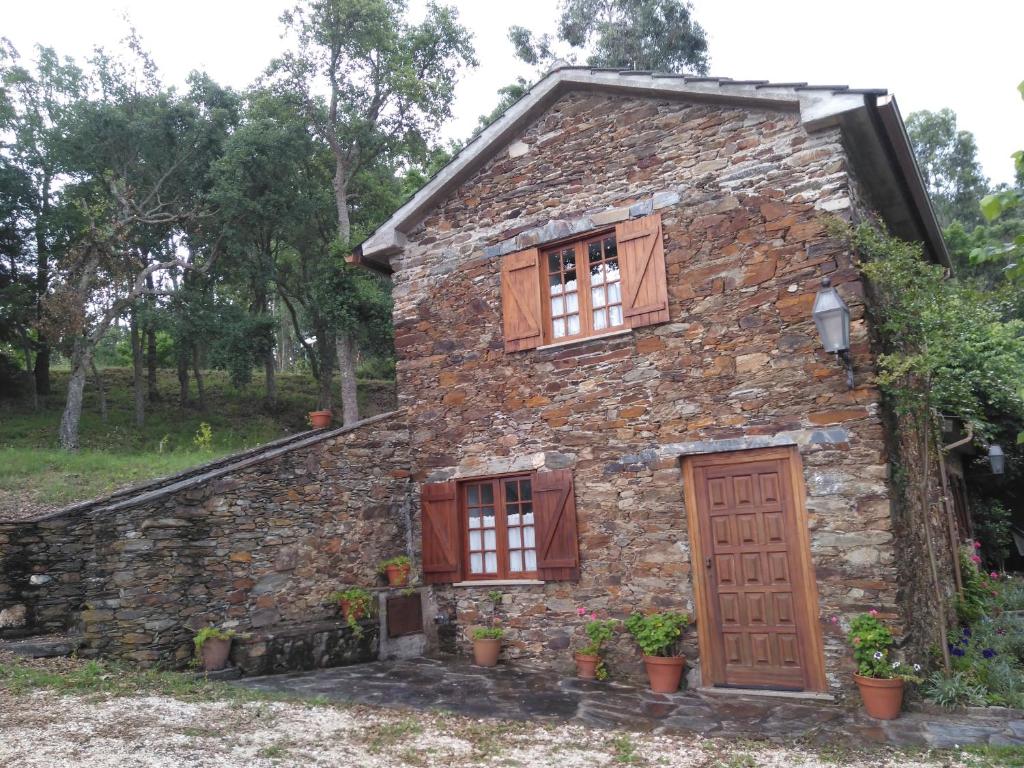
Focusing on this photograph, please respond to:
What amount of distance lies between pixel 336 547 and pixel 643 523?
352cm

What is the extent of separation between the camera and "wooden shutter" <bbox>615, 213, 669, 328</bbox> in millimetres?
7203

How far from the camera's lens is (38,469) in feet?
46.5

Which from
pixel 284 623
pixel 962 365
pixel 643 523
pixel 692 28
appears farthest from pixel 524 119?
pixel 692 28

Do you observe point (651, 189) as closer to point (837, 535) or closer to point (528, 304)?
point (528, 304)

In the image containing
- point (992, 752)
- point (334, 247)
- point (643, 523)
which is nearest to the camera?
point (992, 752)

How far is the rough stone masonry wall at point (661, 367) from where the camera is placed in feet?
20.2

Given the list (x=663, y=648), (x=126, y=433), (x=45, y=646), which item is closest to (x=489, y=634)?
(x=663, y=648)

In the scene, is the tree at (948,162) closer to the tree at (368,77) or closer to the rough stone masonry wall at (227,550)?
the tree at (368,77)

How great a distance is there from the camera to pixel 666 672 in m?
6.54

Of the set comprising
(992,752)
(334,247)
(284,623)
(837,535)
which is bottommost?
(992,752)

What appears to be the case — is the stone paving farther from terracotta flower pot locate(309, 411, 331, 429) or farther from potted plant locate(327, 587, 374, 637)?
terracotta flower pot locate(309, 411, 331, 429)

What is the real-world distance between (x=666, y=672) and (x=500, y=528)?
2.35m

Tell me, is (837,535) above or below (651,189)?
below

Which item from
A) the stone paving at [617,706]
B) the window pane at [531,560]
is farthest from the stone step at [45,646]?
the window pane at [531,560]
